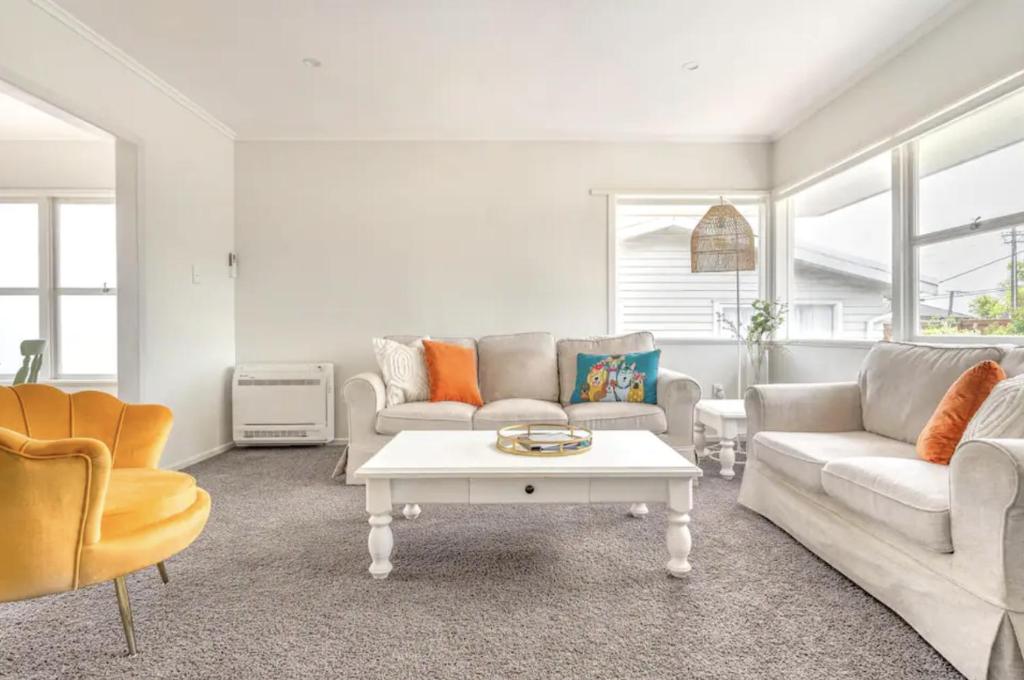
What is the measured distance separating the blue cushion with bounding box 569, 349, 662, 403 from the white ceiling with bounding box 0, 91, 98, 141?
3.80 m

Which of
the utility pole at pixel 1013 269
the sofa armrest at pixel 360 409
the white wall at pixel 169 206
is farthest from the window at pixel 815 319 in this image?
the white wall at pixel 169 206

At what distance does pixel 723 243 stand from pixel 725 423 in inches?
50.8

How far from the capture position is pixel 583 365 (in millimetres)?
3334

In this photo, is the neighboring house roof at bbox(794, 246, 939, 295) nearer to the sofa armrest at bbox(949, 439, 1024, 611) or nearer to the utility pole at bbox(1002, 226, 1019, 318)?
the utility pole at bbox(1002, 226, 1019, 318)

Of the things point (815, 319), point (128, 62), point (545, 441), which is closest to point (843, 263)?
point (815, 319)

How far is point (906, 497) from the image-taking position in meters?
1.44

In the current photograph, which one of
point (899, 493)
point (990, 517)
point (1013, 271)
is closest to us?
point (990, 517)

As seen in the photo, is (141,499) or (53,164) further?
(53,164)

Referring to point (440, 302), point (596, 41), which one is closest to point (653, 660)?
point (596, 41)

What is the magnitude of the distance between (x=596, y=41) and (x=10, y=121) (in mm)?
4415

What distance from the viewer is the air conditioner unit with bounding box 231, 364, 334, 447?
3787 millimetres

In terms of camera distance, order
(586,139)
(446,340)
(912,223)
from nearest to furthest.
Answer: (912,223) → (446,340) → (586,139)

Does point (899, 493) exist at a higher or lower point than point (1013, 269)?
lower

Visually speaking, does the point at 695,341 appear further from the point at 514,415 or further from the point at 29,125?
the point at 29,125
